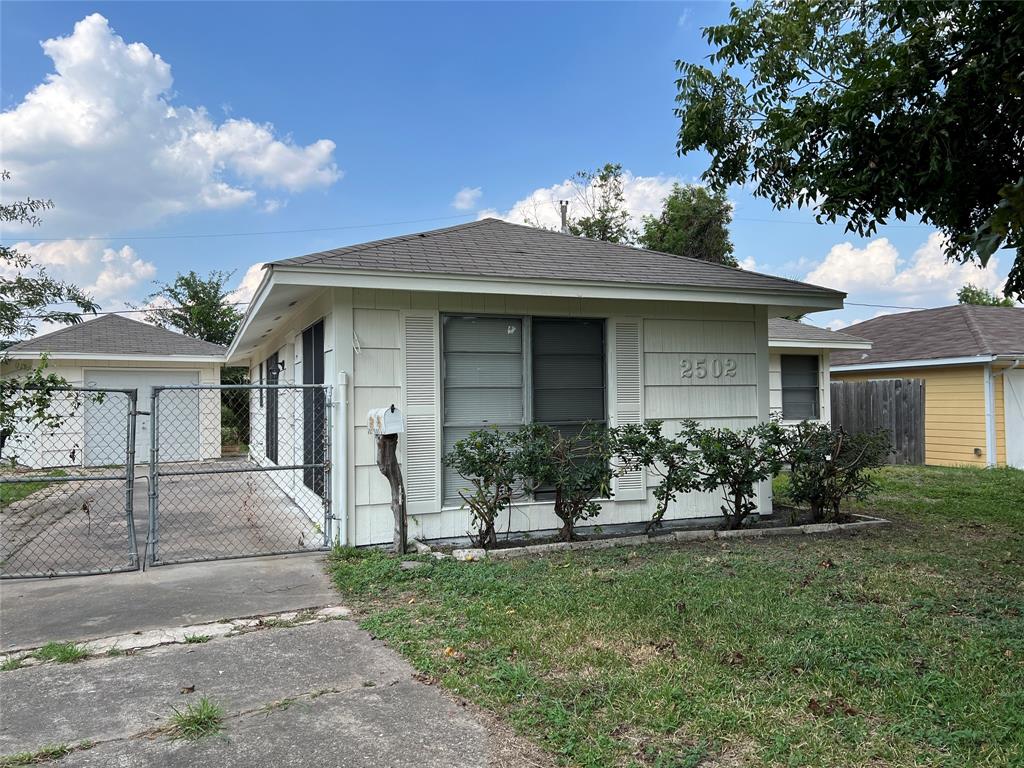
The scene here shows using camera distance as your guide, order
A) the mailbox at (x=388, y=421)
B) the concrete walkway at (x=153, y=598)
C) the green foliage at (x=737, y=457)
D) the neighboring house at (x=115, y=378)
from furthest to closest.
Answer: the neighboring house at (x=115, y=378) → the green foliage at (x=737, y=457) → the mailbox at (x=388, y=421) → the concrete walkway at (x=153, y=598)

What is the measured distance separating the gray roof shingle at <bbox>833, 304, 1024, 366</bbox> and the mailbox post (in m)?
11.9

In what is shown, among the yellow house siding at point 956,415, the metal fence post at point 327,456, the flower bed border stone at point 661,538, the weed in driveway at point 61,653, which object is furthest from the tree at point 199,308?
the weed in driveway at point 61,653

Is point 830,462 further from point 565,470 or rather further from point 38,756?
point 38,756

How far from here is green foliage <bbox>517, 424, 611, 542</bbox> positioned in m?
5.77

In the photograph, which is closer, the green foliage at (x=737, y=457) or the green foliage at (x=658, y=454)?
the green foliage at (x=658, y=454)

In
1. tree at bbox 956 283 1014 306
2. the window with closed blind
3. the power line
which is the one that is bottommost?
the window with closed blind

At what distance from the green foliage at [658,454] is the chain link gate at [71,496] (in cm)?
403

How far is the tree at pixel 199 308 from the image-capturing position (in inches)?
1029

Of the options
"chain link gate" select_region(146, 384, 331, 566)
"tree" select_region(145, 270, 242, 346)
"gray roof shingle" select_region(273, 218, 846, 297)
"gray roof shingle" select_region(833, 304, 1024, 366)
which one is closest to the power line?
"tree" select_region(145, 270, 242, 346)

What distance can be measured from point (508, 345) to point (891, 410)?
437 inches

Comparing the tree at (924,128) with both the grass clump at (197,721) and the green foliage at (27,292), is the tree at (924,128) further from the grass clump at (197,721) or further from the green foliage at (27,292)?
the green foliage at (27,292)

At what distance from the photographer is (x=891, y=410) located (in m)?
14.2

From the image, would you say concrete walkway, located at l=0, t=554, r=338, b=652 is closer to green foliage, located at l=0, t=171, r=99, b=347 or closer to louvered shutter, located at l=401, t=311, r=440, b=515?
louvered shutter, located at l=401, t=311, r=440, b=515

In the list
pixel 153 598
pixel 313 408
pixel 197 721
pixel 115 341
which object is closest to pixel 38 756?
pixel 197 721
